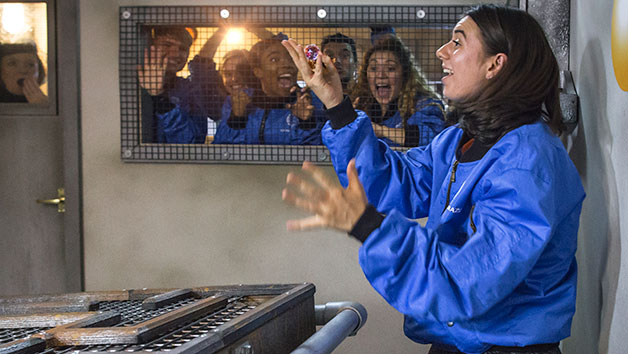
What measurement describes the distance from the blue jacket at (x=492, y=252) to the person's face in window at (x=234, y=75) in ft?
4.19

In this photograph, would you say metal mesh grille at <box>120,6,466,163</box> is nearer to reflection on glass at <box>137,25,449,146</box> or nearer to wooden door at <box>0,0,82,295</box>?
reflection on glass at <box>137,25,449,146</box>

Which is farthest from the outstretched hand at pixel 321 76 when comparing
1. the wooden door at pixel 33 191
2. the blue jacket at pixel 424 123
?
the wooden door at pixel 33 191

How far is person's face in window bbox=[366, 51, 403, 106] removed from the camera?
2.63 meters

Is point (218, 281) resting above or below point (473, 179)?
below

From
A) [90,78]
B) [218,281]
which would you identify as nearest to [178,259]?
[218,281]

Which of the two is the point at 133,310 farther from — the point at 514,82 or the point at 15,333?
the point at 514,82

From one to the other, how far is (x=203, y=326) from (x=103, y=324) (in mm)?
189

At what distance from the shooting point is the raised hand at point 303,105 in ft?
8.83

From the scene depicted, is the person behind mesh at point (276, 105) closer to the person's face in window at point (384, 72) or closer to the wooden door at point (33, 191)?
the person's face in window at point (384, 72)

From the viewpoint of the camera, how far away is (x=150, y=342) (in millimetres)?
1104

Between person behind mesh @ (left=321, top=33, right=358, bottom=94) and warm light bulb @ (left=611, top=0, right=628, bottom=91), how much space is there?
129 centimetres

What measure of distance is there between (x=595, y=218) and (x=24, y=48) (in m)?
2.60

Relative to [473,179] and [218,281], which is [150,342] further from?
[218,281]

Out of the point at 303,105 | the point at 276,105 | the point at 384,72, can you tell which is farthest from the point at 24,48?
the point at 384,72
